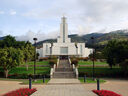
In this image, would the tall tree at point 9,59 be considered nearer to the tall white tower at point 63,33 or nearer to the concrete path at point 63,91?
the concrete path at point 63,91

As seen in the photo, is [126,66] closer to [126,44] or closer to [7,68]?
[126,44]

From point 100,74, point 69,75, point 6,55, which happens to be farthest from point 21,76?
point 100,74

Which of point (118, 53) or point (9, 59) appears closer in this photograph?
point (9, 59)

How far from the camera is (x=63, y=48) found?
69.2 meters

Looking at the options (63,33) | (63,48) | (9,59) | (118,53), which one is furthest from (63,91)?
(63,33)

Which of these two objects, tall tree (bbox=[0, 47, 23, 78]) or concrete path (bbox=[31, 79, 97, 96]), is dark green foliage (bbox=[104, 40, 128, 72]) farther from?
tall tree (bbox=[0, 47, 23, 78])

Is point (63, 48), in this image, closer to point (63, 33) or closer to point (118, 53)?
point (63, 33)

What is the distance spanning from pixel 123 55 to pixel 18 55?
2193 cm

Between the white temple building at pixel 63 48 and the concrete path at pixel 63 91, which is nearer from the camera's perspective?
the concrete path at pixel 63 91

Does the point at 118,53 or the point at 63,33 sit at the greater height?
the point at 63,33

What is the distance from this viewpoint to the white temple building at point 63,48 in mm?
68562

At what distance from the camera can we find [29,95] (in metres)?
13.2

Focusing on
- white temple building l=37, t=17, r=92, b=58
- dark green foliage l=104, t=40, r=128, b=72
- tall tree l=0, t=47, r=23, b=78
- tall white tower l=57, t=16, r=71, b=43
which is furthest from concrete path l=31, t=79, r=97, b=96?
tall white tower l=57, t=16, r=71, b=43

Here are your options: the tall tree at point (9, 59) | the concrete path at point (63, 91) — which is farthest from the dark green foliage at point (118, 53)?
the tall tree at point (9, 59)
